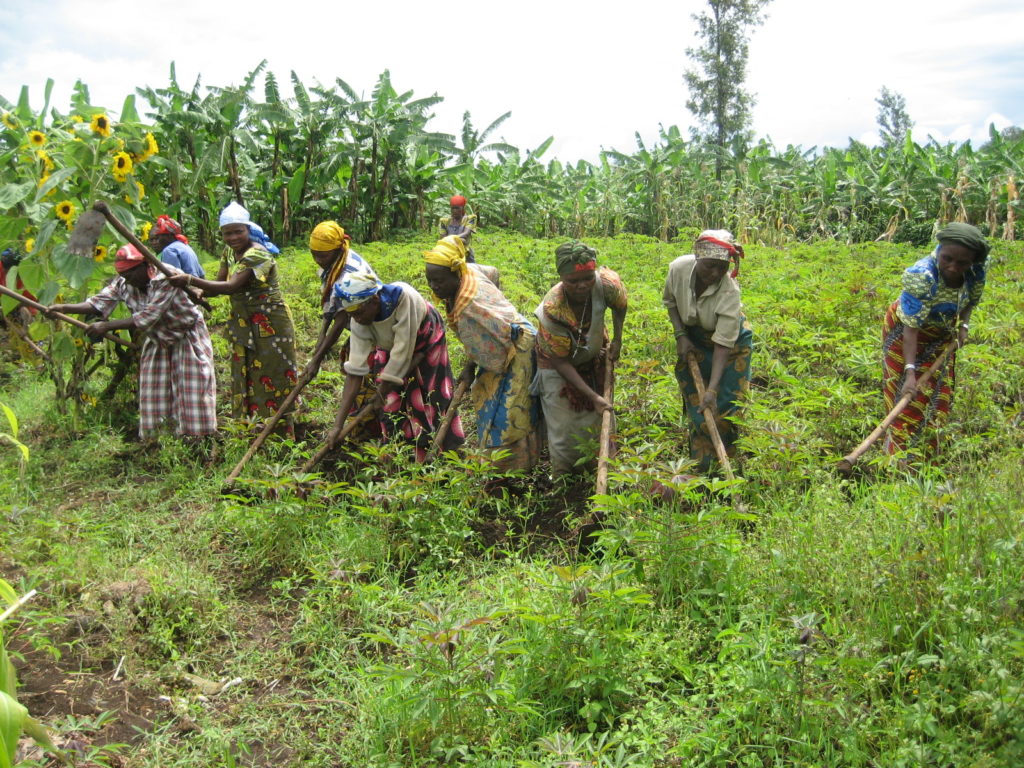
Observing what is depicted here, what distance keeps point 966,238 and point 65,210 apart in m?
4.92

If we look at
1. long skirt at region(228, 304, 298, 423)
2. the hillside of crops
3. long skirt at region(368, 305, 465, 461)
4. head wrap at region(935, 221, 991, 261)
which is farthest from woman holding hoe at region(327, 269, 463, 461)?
head wrap at region(935, 221, 991, 261)

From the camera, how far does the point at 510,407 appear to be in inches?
173

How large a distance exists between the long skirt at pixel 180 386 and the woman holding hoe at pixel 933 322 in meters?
4.24

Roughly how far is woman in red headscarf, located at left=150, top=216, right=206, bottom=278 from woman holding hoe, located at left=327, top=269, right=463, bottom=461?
1454 millimetres

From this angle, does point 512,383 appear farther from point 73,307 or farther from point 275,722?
point 73,307

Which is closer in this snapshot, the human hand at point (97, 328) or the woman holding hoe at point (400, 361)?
the woman holding hoe at point (400, 361)

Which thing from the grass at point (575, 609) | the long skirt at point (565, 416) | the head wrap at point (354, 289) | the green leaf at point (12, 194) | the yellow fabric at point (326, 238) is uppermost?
the green leaf at point (12, 194)

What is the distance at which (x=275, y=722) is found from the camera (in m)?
2.71

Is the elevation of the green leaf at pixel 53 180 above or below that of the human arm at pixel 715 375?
above

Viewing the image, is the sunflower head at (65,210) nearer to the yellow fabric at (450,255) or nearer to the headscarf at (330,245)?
the headscarf at (330,245)

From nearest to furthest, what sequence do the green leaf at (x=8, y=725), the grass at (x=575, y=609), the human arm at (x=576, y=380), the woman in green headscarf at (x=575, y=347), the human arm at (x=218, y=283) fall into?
the green leaf at (x=8, y=725), the grass at (x=575, y=609), the woman in green headscarf at (x=575, y=347), the human arm at (x=576, y=380), the human arm at (x=218, y=283)

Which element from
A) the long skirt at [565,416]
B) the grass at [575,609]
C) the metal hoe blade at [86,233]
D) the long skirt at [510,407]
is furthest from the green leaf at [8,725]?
the metal hoe blade at [86,233]

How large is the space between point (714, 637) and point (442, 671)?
36.9 inches

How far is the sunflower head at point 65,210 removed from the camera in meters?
4.59
